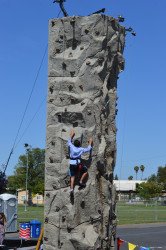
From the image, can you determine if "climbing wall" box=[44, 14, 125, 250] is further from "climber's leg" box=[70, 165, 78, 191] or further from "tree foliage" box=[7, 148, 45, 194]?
"tree foliage" box=[7, 148, 45, 194]

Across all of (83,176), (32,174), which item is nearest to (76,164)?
(83,176)

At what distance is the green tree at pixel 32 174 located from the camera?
9407cm

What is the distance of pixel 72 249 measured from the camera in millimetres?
10062

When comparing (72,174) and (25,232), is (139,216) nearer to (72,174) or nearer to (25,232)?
(25,232)

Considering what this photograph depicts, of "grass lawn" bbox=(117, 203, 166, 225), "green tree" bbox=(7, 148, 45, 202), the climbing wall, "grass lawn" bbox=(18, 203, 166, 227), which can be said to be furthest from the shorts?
"green tree" bbox=(7, 148, 45, 202)

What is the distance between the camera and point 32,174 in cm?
9569

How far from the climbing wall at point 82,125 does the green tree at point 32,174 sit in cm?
8044

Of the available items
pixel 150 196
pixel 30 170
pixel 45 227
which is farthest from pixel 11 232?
pixel 150 196

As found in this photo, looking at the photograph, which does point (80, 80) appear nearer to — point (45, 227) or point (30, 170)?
point (45, 227)

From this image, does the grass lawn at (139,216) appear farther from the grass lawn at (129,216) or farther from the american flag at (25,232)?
the american flag at (25,232)

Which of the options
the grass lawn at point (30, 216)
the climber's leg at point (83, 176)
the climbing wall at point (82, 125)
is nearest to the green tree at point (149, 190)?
the grass lawn at point (30, 216)

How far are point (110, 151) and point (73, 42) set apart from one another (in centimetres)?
220

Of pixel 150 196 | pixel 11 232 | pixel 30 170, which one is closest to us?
pixel 11 232

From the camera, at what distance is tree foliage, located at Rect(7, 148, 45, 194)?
94.1 m
